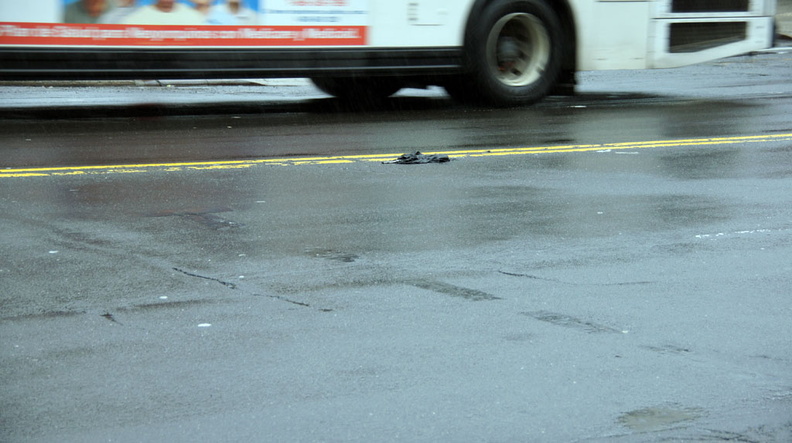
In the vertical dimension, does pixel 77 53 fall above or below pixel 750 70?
above

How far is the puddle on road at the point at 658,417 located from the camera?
12.6 feet

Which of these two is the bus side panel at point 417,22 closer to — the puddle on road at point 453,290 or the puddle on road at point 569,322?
the puddle on road at point 453,290

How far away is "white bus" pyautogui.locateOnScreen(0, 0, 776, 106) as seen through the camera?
1208 cm

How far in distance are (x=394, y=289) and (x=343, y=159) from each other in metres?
4.49

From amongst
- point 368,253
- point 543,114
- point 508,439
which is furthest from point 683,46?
point 508,439

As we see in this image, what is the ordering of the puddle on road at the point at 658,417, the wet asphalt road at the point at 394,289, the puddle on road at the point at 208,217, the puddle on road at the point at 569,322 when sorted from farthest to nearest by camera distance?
the puddle on road at the point at 208,217
the puddle on road at the point at 569,322
the wet asphalt road at the point at 394,289
the puddle on road at the point at 658,417

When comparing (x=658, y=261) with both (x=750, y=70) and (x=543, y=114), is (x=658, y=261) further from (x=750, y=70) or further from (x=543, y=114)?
(x=750, y=70)

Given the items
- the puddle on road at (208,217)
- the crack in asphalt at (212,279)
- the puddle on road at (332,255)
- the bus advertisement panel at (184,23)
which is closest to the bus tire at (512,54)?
the bus advertisement panel at (184,23)

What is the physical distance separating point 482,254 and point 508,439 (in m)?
2.67

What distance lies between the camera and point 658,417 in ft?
12.9

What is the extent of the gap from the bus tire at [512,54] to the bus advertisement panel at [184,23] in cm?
159

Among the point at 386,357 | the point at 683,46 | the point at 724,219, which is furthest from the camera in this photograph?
the point at 683,46

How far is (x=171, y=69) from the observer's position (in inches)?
494

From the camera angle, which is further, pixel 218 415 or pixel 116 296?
pixel 116 296
